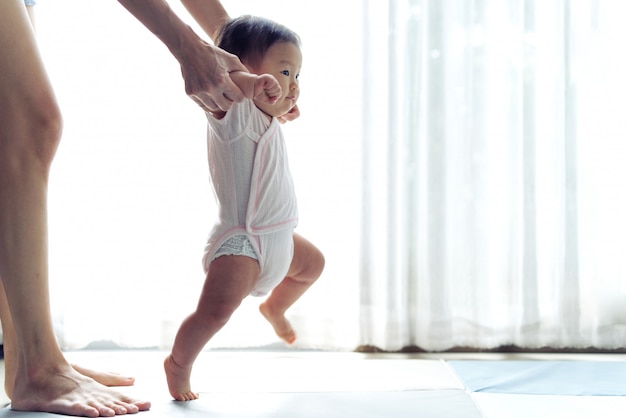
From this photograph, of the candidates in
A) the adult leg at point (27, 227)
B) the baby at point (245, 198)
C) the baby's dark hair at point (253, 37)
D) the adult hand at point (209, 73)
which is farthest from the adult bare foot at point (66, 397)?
the baby's dark hair at point (253, 37)

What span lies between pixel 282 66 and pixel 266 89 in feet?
0.50

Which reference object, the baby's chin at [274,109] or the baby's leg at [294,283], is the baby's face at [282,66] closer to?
the baby's chin at [274,109]

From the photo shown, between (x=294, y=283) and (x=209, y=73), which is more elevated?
(x=209, y=73)

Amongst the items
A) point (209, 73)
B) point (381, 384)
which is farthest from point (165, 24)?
point (381, 384)

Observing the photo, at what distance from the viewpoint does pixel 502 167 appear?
79.5 inches

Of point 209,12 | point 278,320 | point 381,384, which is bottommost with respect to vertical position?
point 381,384

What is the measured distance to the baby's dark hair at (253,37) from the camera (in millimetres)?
1439

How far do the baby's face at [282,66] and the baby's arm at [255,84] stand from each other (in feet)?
0.39

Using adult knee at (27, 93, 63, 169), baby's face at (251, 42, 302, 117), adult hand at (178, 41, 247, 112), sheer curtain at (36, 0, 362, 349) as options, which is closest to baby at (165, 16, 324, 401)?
baby's face at (251, 42, 302, 117)

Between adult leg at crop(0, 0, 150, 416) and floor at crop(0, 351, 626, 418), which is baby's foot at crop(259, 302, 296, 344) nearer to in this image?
floor at crop(0, 351, 626, 418)

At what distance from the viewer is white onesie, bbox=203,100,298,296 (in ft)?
4.71

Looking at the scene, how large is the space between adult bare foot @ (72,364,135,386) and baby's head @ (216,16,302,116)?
2.20ft

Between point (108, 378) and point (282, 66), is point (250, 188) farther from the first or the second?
point (108, 378)

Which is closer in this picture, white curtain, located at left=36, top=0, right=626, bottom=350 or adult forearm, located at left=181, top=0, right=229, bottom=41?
adult forearm, located at left=181, top=0, right=229, bottom=41
